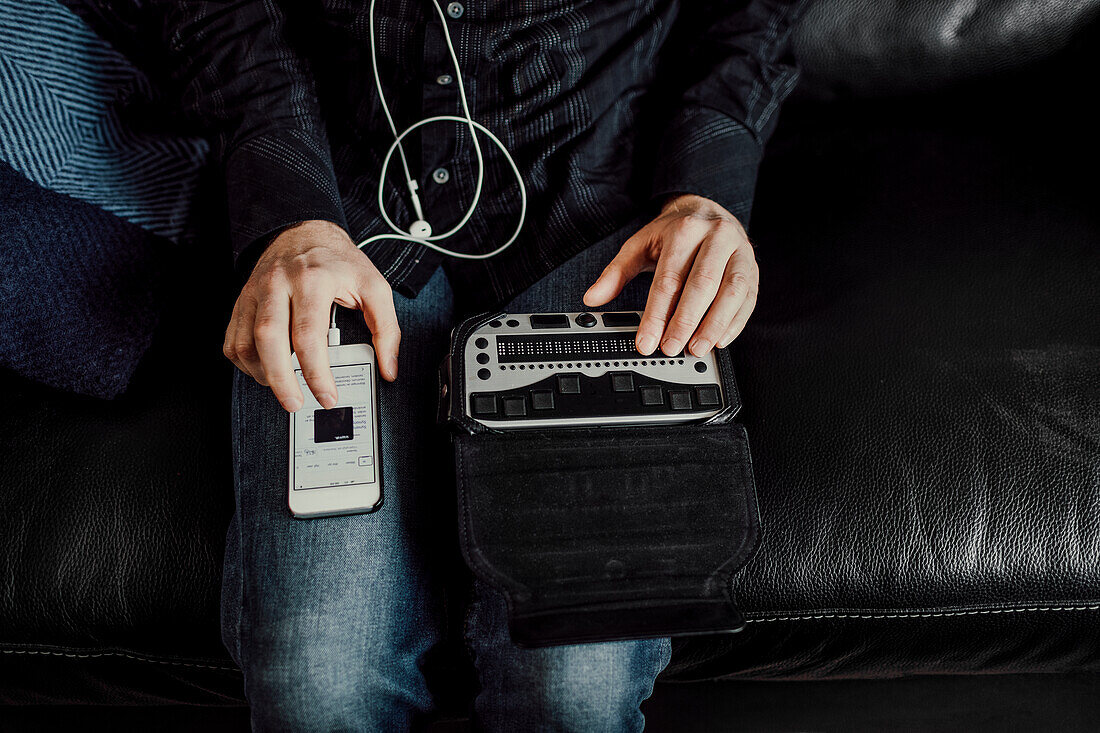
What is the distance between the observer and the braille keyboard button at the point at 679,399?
0.57 metres

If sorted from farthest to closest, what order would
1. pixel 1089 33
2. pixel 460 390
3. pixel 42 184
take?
pixel 1089 33 → pixel 42 184 → pixel 460 390

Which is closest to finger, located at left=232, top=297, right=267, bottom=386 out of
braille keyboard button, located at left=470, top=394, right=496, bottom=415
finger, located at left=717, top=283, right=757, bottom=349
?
braille keyboard button, located at left=470, top=394, right=496, bottom=415

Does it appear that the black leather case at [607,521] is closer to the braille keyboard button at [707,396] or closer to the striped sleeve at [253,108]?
the braille keyboard button at [707,396]

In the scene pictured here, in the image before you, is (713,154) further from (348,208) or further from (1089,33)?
(1089,33)

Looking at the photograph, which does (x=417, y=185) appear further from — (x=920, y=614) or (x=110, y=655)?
(x=920, y=614)

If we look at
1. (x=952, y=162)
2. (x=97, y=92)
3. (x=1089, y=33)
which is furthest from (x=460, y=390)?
(x=1089, y=33)

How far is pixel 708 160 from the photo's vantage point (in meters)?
0.70

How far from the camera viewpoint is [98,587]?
62 cm

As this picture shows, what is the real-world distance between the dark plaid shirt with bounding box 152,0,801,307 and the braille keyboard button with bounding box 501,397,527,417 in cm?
20

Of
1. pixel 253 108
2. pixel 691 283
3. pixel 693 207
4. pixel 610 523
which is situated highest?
pixel 253 108

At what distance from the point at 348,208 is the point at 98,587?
18.4 inches

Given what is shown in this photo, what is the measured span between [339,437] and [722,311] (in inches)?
14.6

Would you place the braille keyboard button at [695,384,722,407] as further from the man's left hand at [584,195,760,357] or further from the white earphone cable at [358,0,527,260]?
the white earphone cable at [358,0,527,260]

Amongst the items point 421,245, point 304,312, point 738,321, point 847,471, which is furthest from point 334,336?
point 847,471
